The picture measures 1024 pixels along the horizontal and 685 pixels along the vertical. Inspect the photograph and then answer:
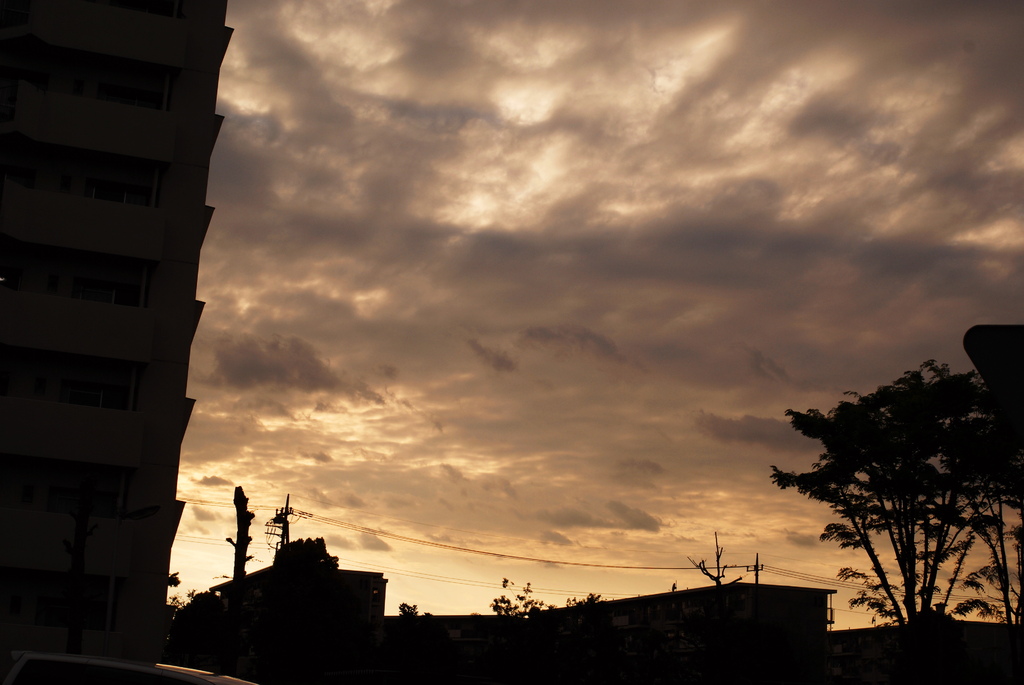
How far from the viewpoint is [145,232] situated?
113 feet

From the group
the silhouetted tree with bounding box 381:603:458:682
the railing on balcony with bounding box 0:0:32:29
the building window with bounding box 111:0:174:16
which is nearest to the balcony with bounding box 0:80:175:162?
the railing on balcony with bounding box 0:0:32:29

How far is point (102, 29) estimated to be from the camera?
35.2m

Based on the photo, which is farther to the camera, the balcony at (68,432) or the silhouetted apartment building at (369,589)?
the silhouetted apartment building at (369,589)

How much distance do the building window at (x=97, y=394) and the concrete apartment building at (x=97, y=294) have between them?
7cm

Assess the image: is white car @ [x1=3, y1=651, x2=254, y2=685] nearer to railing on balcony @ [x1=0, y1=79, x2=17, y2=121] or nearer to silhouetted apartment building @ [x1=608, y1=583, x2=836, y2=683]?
railing on balcony @ [x1=0, y1=79, x2=17, y2=121]

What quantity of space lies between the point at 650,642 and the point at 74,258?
33729mm

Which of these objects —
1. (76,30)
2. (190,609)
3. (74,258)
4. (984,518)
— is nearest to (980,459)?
(984,518)

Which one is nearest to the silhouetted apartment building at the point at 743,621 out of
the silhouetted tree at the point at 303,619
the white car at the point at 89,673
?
the silhouetted tree at the point at 303,619

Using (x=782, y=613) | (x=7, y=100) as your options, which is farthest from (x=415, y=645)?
(x=7, y=100)

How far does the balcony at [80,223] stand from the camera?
3294 centimetres

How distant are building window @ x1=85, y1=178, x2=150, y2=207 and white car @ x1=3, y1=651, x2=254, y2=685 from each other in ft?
88.9

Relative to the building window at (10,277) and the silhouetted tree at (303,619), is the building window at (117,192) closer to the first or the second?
the building window at (10,277)

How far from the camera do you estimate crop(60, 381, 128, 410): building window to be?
111ft

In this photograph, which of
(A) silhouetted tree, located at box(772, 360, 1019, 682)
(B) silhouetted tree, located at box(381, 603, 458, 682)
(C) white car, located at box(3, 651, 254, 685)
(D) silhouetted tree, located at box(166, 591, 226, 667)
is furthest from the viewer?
(D) silhouetted tree, located at box(166, 591, 226, 667)
